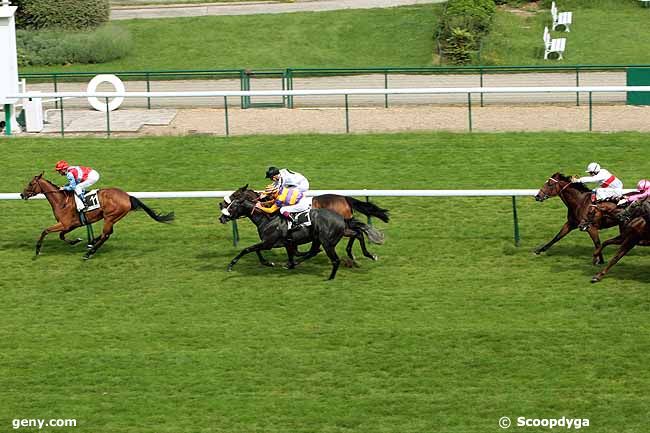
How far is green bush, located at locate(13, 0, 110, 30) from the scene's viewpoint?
119 ft

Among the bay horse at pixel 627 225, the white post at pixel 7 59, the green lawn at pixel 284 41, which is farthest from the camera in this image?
the green lawn at pixel 284 41

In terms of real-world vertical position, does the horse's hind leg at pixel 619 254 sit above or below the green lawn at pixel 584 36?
below

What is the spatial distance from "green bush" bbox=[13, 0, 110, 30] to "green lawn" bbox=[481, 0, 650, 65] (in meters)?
11.8

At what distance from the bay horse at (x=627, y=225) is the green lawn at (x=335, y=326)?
309mm

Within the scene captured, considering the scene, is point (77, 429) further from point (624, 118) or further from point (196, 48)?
point (196, 48)

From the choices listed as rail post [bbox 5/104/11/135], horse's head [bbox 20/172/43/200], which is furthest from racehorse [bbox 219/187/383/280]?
rail post [bbox 5/104/11/135]

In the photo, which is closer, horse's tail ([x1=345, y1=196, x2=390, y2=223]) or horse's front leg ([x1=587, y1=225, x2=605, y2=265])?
horse's front leg ([x1=587, y1=225, x2=605, y2=265])

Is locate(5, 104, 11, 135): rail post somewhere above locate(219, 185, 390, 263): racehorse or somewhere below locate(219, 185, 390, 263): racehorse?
above

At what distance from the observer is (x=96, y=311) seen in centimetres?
1340

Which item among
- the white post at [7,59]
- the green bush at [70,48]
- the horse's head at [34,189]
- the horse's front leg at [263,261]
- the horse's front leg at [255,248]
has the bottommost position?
the horse's front leg at [263,261]

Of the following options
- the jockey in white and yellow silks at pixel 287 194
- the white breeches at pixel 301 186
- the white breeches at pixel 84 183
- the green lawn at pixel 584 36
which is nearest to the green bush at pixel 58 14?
the green lawn at pixel 584 36

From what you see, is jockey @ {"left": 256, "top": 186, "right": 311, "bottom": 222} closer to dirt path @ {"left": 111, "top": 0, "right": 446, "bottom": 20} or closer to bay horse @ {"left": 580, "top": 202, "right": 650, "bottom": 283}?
bay horse @ {"left": 580, "top": 202, "right": 650, "bottom": 283}

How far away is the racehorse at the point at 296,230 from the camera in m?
14.2

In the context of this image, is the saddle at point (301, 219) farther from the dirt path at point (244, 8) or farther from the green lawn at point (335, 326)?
the dirt path at point (244, 8)
